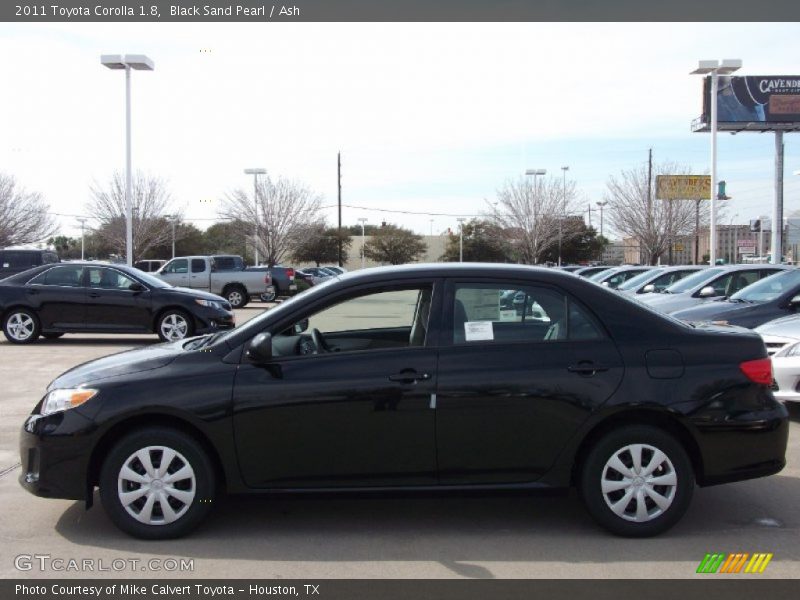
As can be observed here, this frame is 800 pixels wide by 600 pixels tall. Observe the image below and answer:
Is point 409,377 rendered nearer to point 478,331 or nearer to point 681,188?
point 478,331

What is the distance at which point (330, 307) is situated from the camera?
5160mm

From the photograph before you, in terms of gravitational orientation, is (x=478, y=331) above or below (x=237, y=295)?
above

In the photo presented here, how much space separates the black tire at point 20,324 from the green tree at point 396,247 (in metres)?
43.9

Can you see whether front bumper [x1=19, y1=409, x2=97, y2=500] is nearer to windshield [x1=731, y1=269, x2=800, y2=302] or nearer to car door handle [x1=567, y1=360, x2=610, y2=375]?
car door handle [x1=567, y1=360, x2=610, y2=375]

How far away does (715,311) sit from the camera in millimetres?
11242

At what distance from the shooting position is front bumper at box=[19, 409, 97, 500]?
4.83m

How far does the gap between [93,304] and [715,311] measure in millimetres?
10751

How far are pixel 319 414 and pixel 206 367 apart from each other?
0.75 metres

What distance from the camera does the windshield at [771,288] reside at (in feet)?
36.5

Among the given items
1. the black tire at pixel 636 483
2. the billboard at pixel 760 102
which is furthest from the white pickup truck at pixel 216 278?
the billboard at pixel 760 102

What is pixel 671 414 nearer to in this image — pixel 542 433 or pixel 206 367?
pixel 542 433

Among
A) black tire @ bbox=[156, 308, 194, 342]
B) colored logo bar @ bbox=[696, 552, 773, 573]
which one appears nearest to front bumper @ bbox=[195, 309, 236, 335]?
black tire @ bbox=[156, 308, 194, 342]

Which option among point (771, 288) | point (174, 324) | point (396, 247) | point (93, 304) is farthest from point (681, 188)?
point (93, 304)
